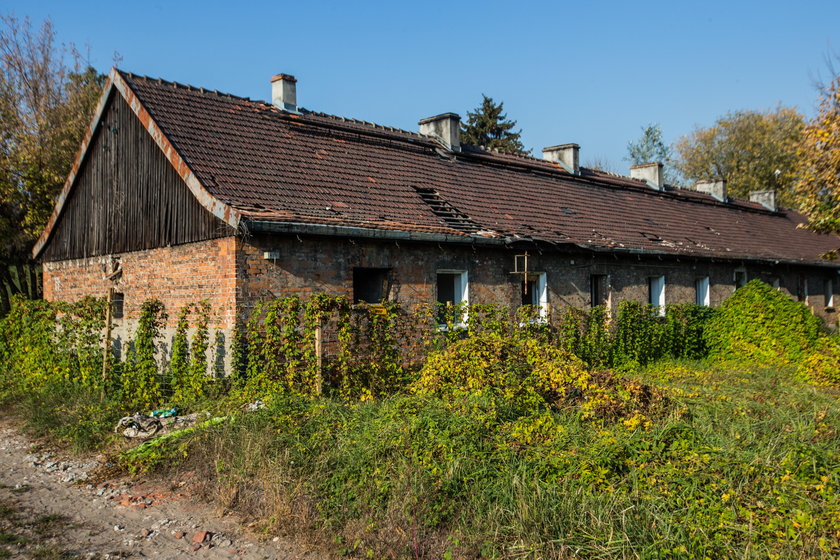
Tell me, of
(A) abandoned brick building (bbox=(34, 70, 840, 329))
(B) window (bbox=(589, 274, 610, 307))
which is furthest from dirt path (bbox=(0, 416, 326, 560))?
(B) window (bbox=(589, 274, 610, 307))

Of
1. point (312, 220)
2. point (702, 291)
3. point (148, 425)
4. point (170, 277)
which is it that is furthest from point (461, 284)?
point (702, 291)

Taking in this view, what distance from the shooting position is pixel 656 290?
18375 mm

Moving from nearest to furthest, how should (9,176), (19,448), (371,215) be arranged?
(19,448)
(371,215)
(9,176)

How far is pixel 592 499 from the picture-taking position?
16.5 ft

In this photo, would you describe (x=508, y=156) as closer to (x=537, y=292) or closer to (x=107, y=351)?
(x=537, y=292)

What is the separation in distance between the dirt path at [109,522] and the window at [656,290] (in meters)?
14.8

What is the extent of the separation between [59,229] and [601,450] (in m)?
14.5

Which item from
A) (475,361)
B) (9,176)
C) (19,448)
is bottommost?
(19,448)

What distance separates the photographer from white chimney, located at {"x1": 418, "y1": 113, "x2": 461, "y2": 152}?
18.1 m

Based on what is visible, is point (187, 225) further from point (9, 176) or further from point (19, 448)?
point (9, 176)

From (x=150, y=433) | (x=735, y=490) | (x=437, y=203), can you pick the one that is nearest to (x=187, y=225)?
(x=150, y=433)

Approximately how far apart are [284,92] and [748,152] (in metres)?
36.2

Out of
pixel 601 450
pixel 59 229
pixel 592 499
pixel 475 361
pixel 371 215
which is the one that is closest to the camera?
pixel 592 499

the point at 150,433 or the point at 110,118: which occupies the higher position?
the point at 110,118
